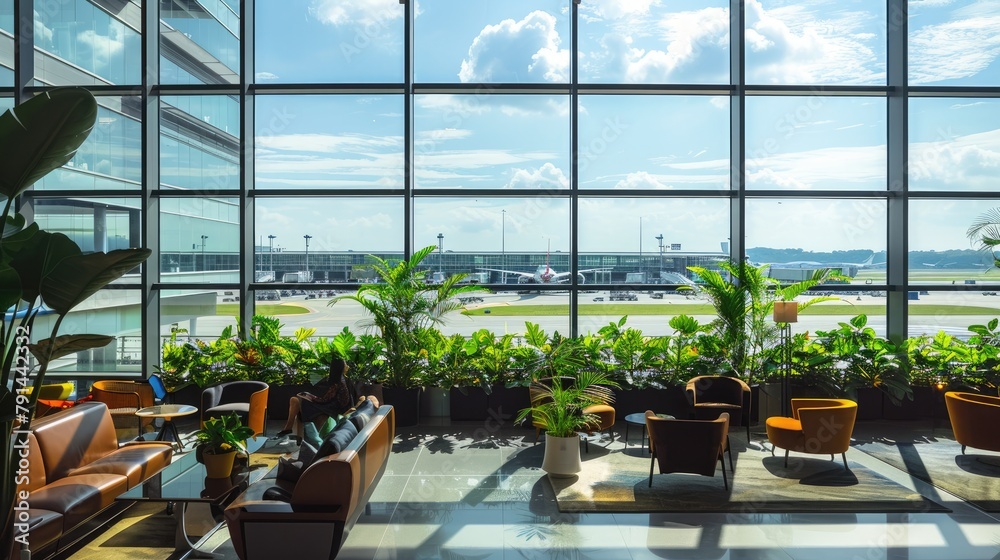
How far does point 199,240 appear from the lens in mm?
9359

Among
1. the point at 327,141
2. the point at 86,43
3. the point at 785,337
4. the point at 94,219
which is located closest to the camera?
the point at 785,337

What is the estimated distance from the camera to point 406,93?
9078 millimetres

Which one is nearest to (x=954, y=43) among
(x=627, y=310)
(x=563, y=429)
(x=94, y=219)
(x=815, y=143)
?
(x=815, y=143)

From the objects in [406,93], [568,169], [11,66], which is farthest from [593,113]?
[11,66]

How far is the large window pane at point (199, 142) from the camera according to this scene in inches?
364

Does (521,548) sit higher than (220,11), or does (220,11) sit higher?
(220,11)

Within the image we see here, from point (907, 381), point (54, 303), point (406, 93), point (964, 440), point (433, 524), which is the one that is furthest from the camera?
point (406, 93)

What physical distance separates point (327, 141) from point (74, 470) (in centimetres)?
545

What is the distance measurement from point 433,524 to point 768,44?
7957mm

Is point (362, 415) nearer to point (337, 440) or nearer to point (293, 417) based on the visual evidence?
point (337, 440)

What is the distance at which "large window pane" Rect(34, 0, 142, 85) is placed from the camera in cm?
890

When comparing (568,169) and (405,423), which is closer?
(405,423)

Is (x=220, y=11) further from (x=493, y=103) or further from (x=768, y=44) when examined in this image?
(x=768, y=44)

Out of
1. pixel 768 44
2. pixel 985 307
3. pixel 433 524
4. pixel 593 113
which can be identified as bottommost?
pixel 433 524
